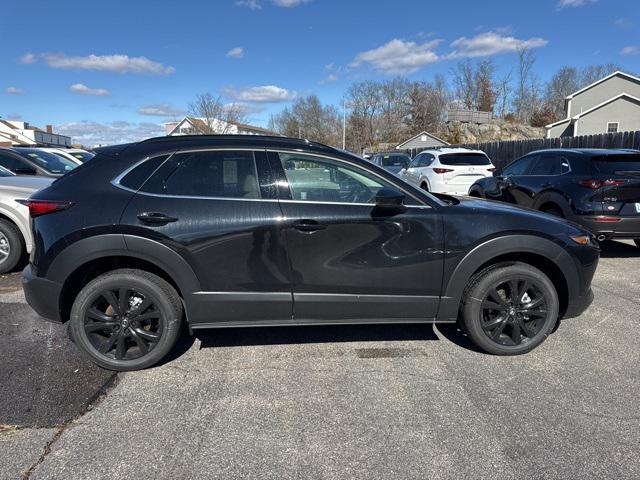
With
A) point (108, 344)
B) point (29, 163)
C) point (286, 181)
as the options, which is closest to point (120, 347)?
point (108, 344)

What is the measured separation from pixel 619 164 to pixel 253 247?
5714 mm

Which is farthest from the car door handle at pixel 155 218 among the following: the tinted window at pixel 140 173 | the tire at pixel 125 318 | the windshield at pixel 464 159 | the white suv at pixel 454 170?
the windshield at pixel 464 159

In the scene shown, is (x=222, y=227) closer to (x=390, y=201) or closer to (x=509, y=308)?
(x=390, y=201)

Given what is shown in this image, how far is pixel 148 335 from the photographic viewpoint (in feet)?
11.1

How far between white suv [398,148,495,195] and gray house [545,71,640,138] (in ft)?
93.4

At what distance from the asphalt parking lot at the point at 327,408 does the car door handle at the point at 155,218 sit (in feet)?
3.88

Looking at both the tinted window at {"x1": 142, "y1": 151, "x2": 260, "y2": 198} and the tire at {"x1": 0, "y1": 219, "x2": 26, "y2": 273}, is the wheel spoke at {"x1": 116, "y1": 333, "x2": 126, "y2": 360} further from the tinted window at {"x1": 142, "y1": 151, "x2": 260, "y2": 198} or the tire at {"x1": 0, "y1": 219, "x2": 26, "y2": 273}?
the tire at {"x1": 0, "y1": 219, "x2": 26, "y2": 273}

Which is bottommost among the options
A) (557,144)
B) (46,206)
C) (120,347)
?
(120,347)

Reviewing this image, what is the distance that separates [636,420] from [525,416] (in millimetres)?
670

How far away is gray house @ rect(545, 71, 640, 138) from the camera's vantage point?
112ft

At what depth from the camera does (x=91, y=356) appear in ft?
11.2

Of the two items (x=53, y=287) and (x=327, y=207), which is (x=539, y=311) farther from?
(x=53, y=287)

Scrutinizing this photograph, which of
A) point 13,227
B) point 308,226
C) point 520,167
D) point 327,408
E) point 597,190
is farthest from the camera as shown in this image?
point 520,167

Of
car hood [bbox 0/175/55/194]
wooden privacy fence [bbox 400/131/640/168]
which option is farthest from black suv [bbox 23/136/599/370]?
wooden privacy fence [bbox 400/131/640/168]
